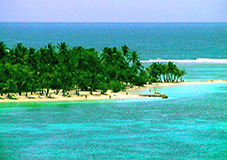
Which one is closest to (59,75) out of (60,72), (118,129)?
(60,72)

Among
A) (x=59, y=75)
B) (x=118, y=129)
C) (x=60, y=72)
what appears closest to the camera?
(x=118, y=129)

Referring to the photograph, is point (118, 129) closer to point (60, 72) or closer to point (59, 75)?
point (59, 75)

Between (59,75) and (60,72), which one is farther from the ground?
(60,72)

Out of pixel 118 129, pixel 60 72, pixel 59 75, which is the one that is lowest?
pixel 118 129

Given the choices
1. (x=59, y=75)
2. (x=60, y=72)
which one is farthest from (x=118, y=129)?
(x=60, y=72)

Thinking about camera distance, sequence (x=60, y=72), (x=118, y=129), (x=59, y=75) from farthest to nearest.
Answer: (x=60, y=72) → (x=59, y=75) → (x=118, y=129)

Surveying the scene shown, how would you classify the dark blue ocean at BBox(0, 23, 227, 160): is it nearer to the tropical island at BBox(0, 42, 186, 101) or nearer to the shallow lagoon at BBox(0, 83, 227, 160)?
the shallow lagoon at BBox(0, 83, 227, 160)

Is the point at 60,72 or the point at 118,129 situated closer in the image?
the point at 118,129

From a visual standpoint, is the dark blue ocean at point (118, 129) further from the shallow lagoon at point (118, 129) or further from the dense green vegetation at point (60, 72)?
the dense green vegetation at point (60, 72)

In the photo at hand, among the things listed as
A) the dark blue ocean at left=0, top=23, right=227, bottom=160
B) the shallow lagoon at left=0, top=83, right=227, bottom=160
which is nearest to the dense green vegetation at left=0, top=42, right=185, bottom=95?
the dark blue ocean at left=0, top=23, right=227, bottom=160
